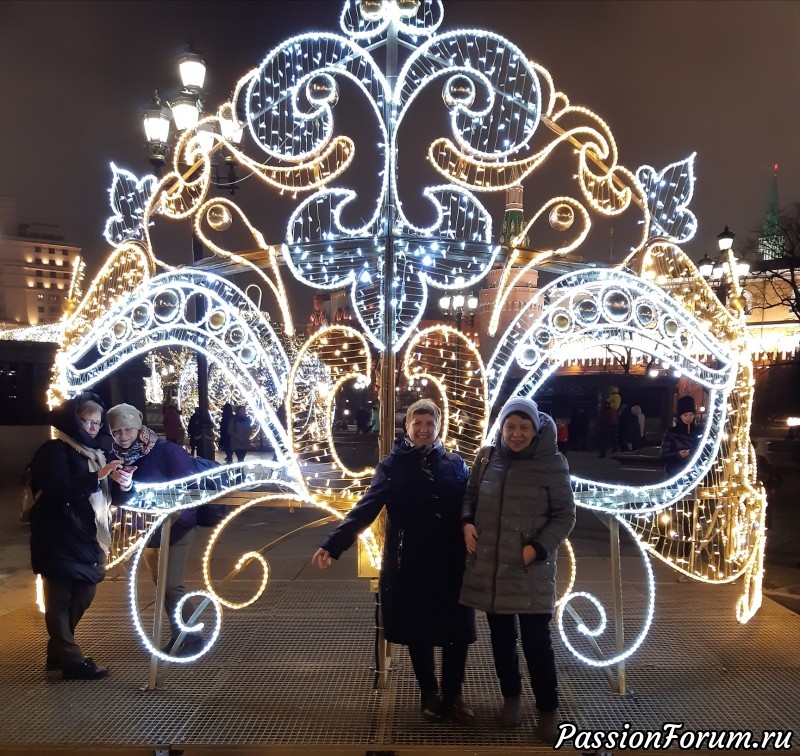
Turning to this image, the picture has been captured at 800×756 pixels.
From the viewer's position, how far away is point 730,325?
3713 mm

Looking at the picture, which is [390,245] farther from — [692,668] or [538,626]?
[692,668]

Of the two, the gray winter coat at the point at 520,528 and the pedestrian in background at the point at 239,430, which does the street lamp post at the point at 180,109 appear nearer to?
the pedestrian in background at the point at 239,430

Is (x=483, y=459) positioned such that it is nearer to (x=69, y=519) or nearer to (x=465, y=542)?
(x=465, y=542)

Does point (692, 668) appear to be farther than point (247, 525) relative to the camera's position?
No

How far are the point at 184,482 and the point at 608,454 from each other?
13.3 m

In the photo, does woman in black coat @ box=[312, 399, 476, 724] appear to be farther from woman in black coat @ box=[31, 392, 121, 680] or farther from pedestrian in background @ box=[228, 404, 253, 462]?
pedestrian in background @ box=[228, 404, 253, 462]

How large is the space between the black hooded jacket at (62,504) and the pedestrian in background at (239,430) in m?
6.10

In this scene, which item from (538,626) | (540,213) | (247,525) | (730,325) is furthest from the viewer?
(247,525)

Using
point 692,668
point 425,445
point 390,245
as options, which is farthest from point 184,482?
point 692,668

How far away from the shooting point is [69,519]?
10.9 feet

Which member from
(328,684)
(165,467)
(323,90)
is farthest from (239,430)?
(323,90)

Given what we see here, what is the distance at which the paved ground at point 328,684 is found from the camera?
281cm

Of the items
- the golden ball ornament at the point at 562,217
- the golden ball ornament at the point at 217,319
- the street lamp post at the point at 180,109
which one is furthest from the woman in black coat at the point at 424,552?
the street lamp post at the point at 180,109

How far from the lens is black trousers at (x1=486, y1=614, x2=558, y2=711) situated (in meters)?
2.72
